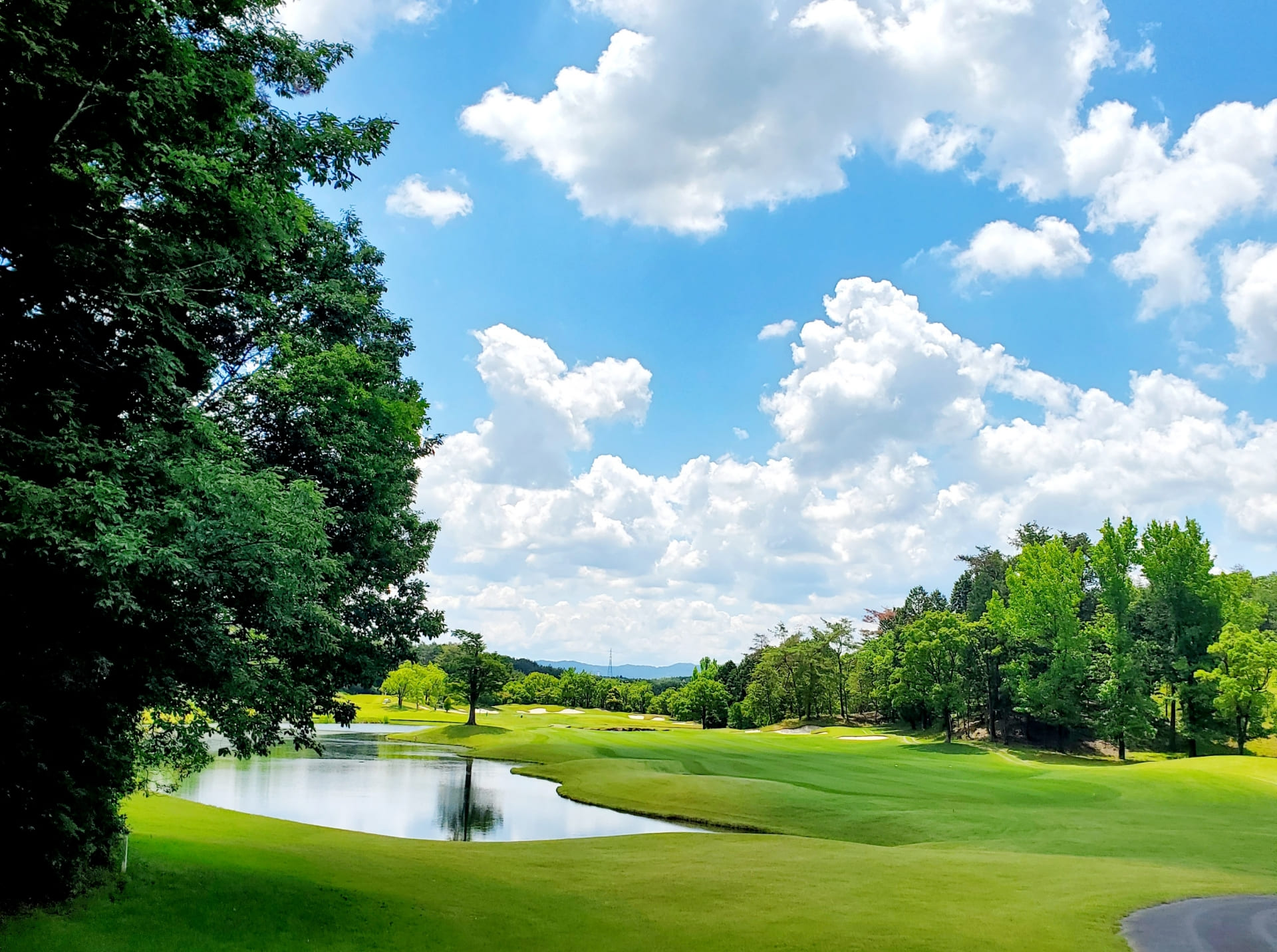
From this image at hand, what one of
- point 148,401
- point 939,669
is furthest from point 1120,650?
point 148,401

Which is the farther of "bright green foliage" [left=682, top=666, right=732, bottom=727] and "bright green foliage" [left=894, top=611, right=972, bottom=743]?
"bright green foliage" [left=682, top=666, right=732, bottom=727]

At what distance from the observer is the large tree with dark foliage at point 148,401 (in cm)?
982

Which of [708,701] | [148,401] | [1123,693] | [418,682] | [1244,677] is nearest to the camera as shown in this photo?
[148,401]

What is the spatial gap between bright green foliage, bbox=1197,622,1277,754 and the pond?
172 ft

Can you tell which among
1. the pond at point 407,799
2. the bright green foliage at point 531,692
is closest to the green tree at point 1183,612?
the pond at point 407,799

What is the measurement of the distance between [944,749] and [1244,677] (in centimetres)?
2450

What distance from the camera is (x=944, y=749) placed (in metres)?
74.6

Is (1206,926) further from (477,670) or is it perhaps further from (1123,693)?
(477,670)

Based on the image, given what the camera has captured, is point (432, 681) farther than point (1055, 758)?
Yes

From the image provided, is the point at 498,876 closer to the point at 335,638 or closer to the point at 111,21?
the point at 335,638

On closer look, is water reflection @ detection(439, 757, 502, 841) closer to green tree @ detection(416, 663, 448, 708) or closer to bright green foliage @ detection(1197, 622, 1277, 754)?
bright green foliage @ detection(1197, 622, 1277, 754)

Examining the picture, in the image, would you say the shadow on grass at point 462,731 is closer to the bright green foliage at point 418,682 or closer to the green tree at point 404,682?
the bright green foliage at point 418,682

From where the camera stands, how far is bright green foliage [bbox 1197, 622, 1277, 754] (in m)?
61.8

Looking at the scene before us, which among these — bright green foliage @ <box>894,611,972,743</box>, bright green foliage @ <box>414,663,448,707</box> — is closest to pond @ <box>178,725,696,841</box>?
bright green foliage @ <box>894,611,972,743</box>
